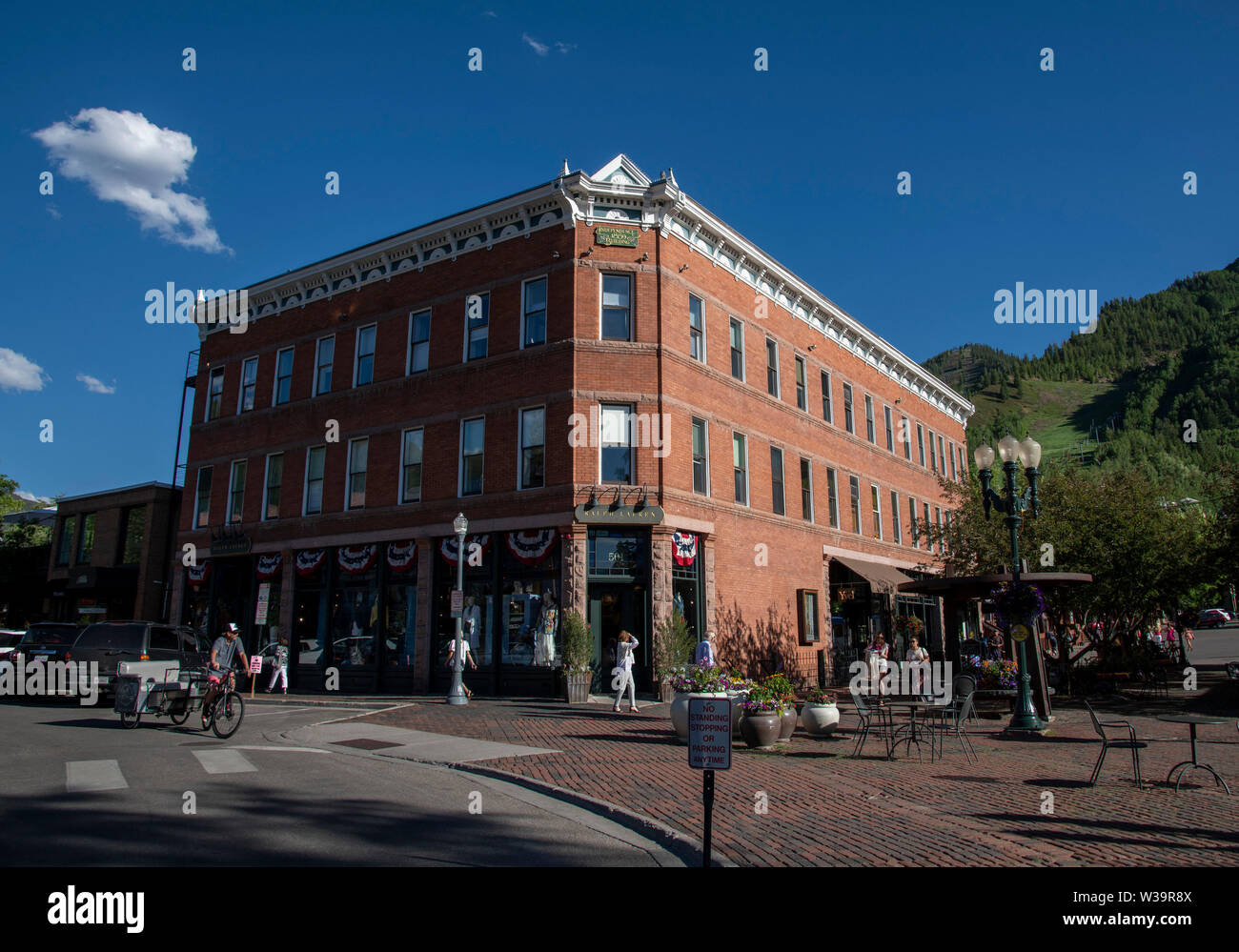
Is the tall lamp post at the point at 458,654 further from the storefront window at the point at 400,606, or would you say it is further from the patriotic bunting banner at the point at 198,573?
the patriotic bunting banner at the point at 198,573

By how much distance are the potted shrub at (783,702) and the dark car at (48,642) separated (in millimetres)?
15243

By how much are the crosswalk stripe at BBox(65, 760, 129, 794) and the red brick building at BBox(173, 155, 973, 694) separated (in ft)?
34.1

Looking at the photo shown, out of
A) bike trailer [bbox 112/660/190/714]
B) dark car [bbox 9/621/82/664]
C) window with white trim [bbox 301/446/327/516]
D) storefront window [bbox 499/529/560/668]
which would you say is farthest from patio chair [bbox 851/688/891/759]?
window with white trim [bbox 301/446/327/516]

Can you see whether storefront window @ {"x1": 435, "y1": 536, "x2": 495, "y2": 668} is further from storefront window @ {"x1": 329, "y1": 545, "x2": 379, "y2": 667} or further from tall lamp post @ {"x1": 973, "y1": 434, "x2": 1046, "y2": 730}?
tall lamp post @ {"x1": 973, "y1": 434, "x2": 1046, "y2": 730}

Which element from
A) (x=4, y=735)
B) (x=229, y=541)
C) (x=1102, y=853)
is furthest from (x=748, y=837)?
(x=229, y=541)

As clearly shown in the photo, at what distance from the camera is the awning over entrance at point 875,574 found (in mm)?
27327

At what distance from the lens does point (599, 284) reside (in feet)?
71.1

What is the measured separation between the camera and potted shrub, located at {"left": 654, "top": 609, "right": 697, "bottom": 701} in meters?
19.0

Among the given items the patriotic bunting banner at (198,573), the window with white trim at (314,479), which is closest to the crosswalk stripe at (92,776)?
the window with white trim at (314,479)

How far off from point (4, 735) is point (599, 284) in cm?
1553

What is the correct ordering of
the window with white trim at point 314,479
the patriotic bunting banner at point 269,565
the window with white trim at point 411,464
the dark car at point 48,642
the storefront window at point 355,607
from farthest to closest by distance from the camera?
the patriotic bunting banner at point 269,565, the window with white trim at point 314,479, the window with white trim at point 411,464, the storefront window at point 355,607, the dark car at point 48,642

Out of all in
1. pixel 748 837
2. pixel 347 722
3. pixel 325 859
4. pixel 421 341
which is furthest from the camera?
pixel 421 341

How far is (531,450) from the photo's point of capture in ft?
70.3
